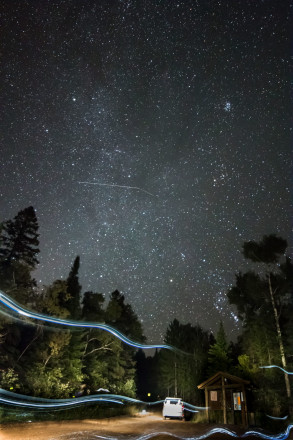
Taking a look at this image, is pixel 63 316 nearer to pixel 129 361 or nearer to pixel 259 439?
pixel 259 439

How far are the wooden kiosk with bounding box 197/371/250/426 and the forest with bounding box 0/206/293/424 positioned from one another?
5.58 ft

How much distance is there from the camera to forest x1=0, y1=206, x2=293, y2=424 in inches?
841

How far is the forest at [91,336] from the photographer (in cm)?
2136

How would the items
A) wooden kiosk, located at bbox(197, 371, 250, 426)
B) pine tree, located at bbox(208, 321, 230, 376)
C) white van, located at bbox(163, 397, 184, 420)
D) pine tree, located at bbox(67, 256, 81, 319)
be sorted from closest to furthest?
wooden kiosk, located at bbox(197, 371, 250, 426) < white van, located at bbox(163, 397, 184, 420) < pine tree, located at bbox(67, 256, 81, 319) < pine tree, located at bbox(208, 321, 230, 376)

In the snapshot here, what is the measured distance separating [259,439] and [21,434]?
903 cm

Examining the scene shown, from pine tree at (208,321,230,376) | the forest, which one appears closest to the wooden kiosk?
the forest

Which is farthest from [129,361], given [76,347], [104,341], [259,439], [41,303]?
[259,439]

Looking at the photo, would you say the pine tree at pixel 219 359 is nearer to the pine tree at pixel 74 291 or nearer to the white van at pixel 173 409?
the white van at pixel 173 409

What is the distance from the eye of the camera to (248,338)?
29.3 metres

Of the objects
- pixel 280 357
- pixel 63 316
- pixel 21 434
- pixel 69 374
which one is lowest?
pixel 21 434

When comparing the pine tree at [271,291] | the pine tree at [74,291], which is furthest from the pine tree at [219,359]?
the pine tree at [74,291]

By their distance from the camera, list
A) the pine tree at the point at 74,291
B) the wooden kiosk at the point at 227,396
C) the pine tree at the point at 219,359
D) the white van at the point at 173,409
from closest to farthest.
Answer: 1. the wooden kiosk at the point at 227,396
2. the white van at the point at 173,409
3. the pine tree at the point at 74,291
4. the pine tree at the point at 219,359

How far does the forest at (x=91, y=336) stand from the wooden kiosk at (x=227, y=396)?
170 centimetres

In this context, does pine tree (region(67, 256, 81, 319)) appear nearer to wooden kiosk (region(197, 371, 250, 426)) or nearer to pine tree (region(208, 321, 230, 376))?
wooden kiosk (region(197, 371, 250, 426))
